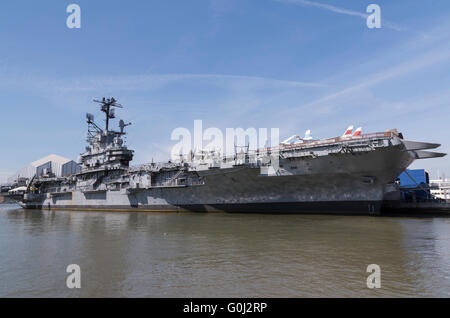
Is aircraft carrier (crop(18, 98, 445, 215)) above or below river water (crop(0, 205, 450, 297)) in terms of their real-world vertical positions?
above

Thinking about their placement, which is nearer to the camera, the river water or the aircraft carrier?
the river water

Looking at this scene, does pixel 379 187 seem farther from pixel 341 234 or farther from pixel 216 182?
pixel 216 182

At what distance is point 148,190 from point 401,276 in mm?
22117

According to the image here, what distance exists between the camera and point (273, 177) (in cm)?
1970

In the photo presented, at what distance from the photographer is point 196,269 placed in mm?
7152

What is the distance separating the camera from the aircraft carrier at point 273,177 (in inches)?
686

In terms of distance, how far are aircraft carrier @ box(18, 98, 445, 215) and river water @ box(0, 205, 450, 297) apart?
5.84 metres

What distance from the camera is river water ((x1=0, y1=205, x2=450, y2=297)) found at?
227 inches

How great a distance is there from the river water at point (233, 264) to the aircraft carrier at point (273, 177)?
5.84 m

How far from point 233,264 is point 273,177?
12595 mm

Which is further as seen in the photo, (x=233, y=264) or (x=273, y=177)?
(x=273, y=177)

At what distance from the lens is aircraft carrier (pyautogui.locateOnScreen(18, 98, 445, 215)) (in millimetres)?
17422

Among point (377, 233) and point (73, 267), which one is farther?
point (377, 233)
